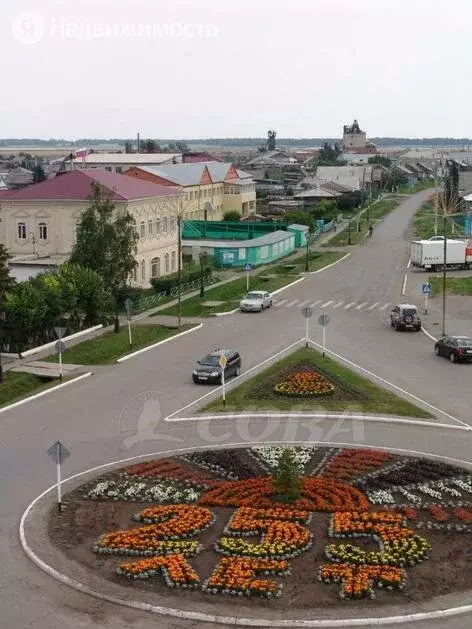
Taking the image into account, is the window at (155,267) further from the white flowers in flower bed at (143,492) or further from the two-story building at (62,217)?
the white flowers in flower bed at (143,492)

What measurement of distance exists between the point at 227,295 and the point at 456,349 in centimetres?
1966

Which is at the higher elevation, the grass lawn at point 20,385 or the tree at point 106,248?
the tree at point 106,248

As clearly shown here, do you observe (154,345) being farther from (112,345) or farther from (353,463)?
(353,463)

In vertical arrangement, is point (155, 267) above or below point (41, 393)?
below

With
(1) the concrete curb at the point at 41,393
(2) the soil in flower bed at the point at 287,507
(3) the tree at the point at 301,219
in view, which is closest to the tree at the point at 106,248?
(1) the concrete curb at the point at 41,393

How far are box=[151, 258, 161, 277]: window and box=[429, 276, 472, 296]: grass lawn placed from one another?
52.6 feet

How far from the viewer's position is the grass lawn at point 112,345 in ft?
107

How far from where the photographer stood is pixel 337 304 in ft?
153

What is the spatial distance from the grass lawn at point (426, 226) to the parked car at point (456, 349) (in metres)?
44.4

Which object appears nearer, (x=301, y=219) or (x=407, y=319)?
(x=407, y=319)

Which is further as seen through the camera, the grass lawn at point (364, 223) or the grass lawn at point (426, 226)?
the grass lawn at point (426, 226)

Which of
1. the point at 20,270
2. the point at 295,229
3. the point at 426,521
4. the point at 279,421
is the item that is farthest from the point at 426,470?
the point at 295,229

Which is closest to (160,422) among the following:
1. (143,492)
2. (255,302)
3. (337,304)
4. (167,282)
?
(143,492)

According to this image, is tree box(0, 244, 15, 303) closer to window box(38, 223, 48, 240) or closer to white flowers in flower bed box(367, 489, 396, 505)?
white flowers in flower bed box(367, 489, 396, 505)
